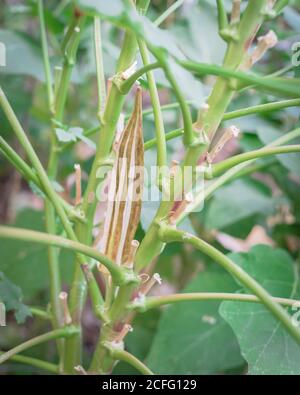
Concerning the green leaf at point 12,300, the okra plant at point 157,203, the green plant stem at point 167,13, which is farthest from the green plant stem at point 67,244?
the green plant stem at point 167,13

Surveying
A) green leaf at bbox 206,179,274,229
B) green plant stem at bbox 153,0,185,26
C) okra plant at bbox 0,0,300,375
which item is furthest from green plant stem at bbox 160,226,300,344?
green leaf at bbox 206,179,274,229

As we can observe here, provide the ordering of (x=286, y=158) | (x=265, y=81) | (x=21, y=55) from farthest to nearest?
1. (x=21, y=55)
2. (x=286, y=158)
3. (x=265, y=81)

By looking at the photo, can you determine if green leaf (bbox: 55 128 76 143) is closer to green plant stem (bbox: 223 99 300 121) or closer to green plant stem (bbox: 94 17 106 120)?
green plant stem (bbox: 94 17 106 120)

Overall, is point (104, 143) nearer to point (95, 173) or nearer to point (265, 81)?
point (95, 173)

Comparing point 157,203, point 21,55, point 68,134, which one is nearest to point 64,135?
point 68,134

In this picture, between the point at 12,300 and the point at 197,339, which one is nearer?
the point at 12,300

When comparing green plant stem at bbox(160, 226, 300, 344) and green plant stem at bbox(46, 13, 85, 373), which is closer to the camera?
green plant stem at bbox(160, 226, 300, 344)

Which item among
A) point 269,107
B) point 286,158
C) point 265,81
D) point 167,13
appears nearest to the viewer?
point 265,81
